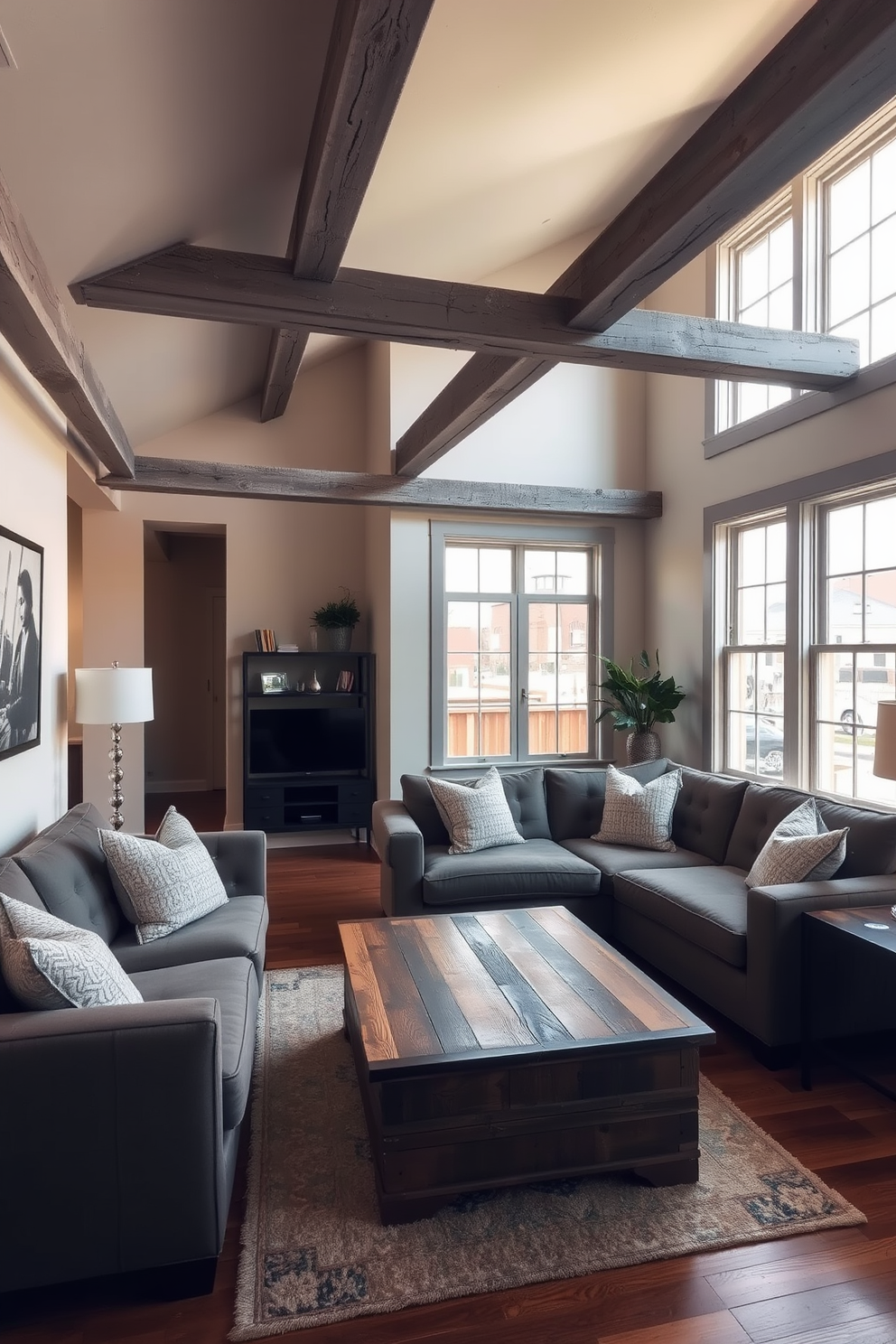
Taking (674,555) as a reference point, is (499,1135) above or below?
below

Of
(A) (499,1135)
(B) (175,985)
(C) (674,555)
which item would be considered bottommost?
(A) (499,1135)

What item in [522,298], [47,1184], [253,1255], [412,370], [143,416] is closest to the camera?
[47,1184]

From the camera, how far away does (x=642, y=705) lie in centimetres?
543

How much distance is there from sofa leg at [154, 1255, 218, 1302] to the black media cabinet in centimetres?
422

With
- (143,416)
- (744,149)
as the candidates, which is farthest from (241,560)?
(744,149)

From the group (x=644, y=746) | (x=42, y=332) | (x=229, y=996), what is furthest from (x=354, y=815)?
(x=42, y=332)

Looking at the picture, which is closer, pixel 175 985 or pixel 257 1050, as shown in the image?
pixel 175 985

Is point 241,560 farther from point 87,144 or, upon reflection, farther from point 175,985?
point 175,985

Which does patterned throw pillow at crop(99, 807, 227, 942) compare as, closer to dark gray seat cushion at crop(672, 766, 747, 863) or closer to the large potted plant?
dark gray seat cushion at crop(672, 766, 747, 863)

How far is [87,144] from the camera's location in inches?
92.9

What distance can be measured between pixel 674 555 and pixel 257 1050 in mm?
4148

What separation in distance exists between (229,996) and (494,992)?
768mm

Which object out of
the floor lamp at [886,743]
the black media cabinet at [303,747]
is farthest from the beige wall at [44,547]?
the floor lamp at [886,743]

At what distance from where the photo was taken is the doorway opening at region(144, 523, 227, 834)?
8.34 meters
